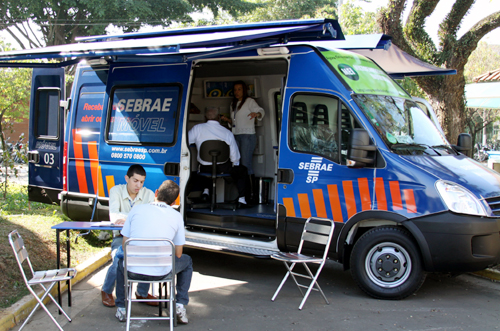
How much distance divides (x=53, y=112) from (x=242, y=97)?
314 cm

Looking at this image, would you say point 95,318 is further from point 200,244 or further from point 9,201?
point 9,201

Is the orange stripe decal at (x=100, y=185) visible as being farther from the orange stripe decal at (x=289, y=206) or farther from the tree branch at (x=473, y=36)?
the tree branch at (x=473, y=36)

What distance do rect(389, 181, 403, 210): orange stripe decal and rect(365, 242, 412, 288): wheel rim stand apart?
0.41 meters

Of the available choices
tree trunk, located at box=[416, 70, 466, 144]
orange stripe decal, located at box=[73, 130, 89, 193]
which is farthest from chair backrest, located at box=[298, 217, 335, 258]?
tree trunk, located at box=[416, 70, 466, 144]

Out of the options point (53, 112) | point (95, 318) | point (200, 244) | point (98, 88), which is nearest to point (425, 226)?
point (200, 244)

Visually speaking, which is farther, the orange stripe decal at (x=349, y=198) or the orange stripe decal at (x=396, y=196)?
the orange stripe decal at (x=349, y=198)

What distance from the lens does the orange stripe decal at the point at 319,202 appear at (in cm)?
558

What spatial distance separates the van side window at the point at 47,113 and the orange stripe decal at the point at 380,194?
5.41 m

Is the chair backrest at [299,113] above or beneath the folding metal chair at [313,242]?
above

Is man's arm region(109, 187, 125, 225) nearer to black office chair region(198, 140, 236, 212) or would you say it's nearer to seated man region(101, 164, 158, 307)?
seated man region(101, 164, 158, 307)

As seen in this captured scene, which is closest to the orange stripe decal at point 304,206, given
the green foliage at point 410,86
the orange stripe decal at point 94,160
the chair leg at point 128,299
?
the chair leg at point 128,299

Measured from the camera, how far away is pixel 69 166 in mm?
7484

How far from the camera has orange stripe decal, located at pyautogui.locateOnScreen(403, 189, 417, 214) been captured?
5.10 meters

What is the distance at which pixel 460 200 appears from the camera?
500 centimetres
